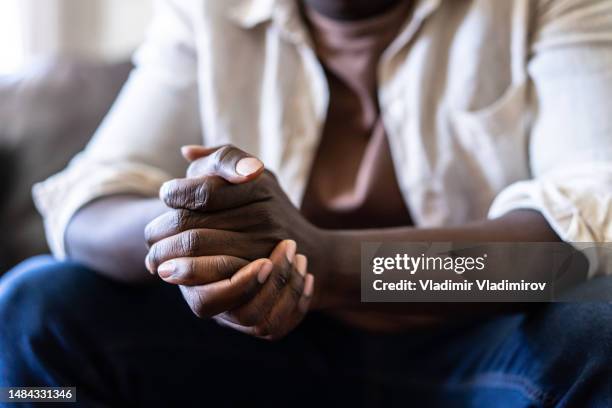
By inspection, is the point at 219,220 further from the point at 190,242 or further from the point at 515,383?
the point at 515,383

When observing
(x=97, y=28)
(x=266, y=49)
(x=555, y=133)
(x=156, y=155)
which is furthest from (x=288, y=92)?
(x=97, y=28)

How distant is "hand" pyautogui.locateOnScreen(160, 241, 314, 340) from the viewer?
1.57 feet

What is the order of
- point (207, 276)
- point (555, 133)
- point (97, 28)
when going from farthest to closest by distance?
point (97, 28)
point (555, 133)
point (207, 276)

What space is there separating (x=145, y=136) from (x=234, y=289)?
33 centimetres

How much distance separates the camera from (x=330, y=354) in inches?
27.3

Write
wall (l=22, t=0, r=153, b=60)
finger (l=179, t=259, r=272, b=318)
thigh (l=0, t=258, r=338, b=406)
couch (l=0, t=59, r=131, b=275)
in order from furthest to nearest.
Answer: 1. wall (l=22, t=0, r=153, b=60)
2. couch (l=0, t=59, r=131, b=275)
3. thigh (l=0, t=258, r=338, b=406)
4. finger (l=179, t=259, r=272, b=318)

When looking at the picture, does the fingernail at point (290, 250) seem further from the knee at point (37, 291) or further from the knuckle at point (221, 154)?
the knee at point (37, 291)

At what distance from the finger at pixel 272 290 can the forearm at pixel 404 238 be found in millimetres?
68

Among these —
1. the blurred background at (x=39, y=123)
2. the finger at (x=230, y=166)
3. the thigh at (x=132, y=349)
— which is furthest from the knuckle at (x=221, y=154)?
the blurred background at (x=39, y=123)

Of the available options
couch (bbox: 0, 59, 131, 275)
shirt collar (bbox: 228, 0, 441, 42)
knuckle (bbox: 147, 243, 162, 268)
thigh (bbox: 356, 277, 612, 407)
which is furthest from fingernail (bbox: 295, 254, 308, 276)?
couch (bbox: 0, 59, 131, 275)

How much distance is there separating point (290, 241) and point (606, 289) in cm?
25

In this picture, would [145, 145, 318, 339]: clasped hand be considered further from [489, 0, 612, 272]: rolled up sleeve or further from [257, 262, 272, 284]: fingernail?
[489, 0, 612, 272]: rolled up sleeve

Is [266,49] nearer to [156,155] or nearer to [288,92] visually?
[288,92]

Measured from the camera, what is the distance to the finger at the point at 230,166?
0.49 metres
